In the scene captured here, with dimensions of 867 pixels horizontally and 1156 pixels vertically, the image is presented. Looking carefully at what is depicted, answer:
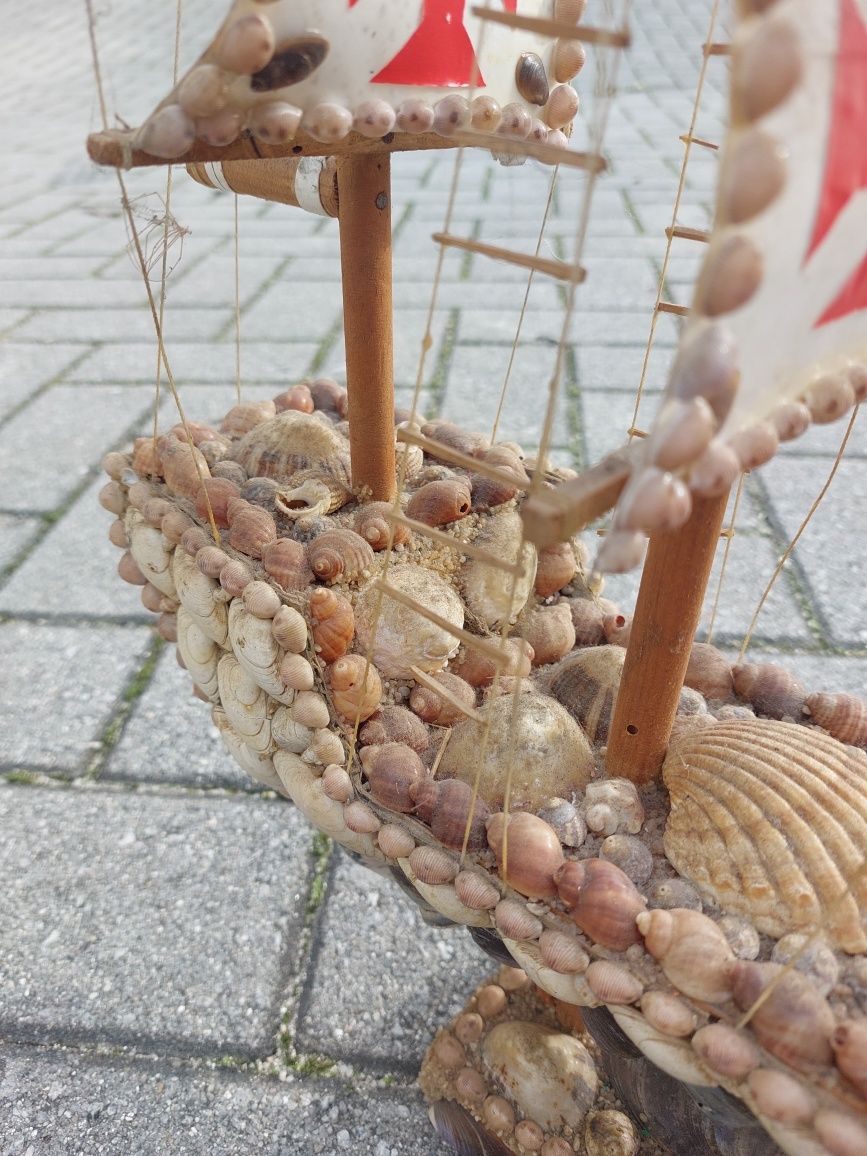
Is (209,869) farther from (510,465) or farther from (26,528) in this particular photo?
(26,528)

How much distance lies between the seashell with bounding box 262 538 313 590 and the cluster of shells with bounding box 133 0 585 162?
286 mm

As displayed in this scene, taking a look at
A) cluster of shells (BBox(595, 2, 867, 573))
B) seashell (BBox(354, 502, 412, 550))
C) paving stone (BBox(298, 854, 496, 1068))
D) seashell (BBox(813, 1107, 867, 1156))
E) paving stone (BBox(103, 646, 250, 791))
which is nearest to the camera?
cluster of shells (BBox(595, 2, 867, 573))

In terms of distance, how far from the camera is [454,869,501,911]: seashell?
0.57m

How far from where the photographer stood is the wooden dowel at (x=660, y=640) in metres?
0.55

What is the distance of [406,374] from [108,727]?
3.68ft

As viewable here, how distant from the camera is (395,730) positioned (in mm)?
668

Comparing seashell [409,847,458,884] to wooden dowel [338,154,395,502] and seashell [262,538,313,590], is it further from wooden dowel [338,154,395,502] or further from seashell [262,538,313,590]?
wooden dowel [338,154,395,502]

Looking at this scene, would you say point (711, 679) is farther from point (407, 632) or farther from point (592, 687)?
point (407, 632)

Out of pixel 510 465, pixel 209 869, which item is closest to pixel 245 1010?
pixel 209 869

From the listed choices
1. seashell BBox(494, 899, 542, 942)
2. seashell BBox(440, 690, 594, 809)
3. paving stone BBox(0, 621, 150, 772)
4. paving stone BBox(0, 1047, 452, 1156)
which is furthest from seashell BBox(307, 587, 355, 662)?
paving stone BBox(0, 621, 150, 772)

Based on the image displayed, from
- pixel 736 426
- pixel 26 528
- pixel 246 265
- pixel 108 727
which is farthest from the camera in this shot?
pixel 246 265

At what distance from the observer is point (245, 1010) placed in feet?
2.99

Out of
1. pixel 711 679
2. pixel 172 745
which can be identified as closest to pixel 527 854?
pixel 711 679

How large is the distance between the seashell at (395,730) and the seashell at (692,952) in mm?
207
